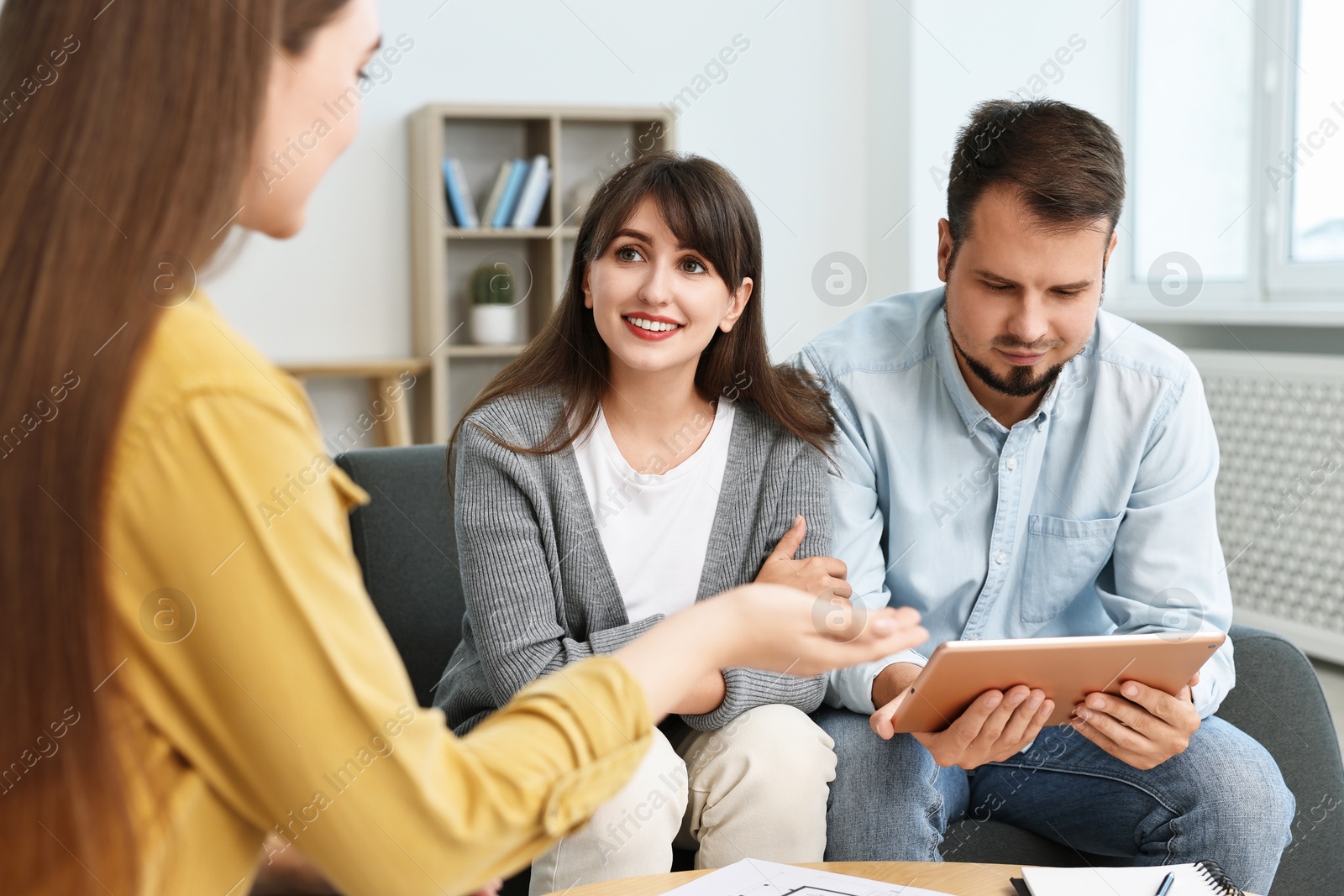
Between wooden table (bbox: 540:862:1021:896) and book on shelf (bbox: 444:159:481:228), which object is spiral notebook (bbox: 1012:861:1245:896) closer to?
wooden table (bbox: 540:862:1021:896)

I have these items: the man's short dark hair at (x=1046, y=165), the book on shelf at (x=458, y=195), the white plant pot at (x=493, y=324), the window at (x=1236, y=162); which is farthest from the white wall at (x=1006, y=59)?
the man's short dark hair at (x=1046, y=165)

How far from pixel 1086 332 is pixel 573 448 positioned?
691 mm

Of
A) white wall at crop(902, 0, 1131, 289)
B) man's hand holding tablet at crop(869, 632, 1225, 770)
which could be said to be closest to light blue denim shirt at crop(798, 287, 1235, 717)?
man's hand holding tablet at crop(869, 632, 1225, 770)

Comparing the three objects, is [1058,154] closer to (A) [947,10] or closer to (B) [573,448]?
(B) [573,448]

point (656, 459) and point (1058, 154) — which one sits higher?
point (1058, 154)

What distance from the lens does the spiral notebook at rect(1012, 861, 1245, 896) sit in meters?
1.01

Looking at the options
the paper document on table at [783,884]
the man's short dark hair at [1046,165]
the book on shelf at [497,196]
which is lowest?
the paper document on table at [783,884]

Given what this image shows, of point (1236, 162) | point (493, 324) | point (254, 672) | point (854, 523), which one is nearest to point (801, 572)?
point (854, 523)

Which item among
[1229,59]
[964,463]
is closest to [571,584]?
[964,463]

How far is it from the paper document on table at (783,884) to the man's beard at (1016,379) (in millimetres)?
739

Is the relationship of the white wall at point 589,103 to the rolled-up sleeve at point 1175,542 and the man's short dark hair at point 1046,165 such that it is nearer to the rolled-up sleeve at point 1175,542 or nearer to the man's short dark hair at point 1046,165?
the man's short dark hair at point 1046,165

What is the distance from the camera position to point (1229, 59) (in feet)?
11.8

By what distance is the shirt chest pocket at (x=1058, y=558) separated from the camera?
62.3 inches

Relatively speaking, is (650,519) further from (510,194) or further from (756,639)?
(510,194)
